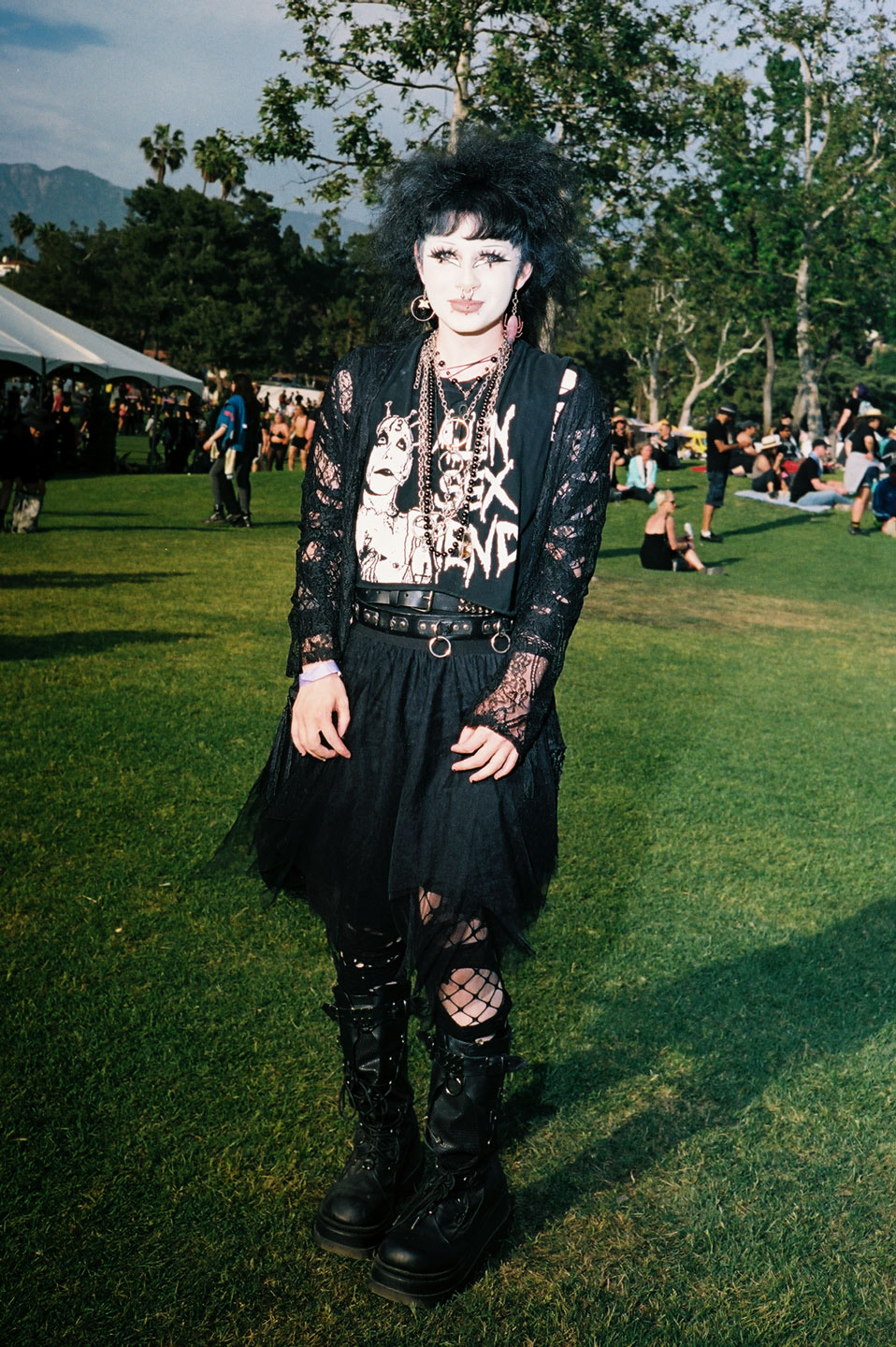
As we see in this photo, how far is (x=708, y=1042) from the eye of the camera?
3814mm

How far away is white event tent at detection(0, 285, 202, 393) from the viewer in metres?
23.0

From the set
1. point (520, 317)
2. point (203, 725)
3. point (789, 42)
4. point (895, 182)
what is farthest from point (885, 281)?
point (520, 317)

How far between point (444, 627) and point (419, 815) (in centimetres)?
41

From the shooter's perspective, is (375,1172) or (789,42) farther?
(789,42)

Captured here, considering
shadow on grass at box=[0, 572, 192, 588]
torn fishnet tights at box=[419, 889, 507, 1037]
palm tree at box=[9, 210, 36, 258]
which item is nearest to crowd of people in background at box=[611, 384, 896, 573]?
shadow on grass at box=[0, 572, 192, 588]

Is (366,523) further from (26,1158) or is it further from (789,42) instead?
(789,42)

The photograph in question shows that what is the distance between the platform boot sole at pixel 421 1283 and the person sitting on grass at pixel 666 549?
46.2 feet

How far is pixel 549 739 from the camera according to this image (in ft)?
9.04

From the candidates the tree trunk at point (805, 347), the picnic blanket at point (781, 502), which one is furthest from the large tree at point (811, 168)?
the picnic blanket at point (781, 502)

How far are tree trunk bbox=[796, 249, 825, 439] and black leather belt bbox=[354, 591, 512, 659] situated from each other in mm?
38761

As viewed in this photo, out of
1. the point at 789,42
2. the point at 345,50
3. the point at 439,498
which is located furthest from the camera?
the point at 789,42

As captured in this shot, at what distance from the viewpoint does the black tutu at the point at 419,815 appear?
254cm

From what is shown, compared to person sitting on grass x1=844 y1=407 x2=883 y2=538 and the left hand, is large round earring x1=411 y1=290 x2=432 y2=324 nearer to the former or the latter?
the left hand

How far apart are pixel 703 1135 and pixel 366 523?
1951mm
